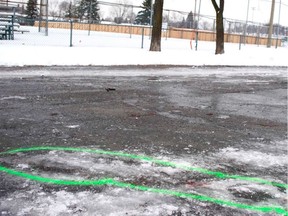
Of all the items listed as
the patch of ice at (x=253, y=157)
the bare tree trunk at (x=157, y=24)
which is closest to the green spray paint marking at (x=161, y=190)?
the patch of ice at (x=253, y=157)

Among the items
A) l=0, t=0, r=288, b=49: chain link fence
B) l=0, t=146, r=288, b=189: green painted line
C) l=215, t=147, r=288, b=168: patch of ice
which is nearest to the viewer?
l=0, t=146, r=288, b=189: green painted line

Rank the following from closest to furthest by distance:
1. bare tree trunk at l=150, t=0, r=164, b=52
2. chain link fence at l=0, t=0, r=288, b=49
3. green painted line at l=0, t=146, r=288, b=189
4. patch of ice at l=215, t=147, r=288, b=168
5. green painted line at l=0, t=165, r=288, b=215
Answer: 1. green painted line at l=0, t=165, r=288, b=215
2. green painted line at l=0, t=146, r=288, b=189
3. patch of ice at l=215, t=147, r=288, b=168
4. bare tree trunk at l=150, t=0, r=164, b=52
5. chain link fence at l=0, t=0, r=288, b=49

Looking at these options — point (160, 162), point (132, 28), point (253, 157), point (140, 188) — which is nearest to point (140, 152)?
point (160, 162)

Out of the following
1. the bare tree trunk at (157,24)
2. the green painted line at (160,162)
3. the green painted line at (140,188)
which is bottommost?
the green painted line at (140,188)

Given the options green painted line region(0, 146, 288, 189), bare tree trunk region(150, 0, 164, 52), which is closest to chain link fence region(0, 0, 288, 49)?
bare tree trunk region(150, 0, 164, 52)

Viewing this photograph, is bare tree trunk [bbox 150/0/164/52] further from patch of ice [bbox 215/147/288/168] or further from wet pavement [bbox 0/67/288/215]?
patch of ice [bbox 215/147/288/168]

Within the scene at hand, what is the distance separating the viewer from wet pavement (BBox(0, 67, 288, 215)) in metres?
3.14

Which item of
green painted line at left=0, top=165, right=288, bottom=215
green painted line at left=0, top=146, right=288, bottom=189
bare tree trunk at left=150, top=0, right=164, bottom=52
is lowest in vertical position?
green painted line at left=0, top=165, right=288, bottom=215

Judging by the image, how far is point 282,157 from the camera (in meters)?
4.54

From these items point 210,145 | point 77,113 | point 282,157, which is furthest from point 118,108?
point 282,157

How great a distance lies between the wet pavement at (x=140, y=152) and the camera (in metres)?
3.14

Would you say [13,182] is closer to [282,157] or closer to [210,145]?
[210,145]

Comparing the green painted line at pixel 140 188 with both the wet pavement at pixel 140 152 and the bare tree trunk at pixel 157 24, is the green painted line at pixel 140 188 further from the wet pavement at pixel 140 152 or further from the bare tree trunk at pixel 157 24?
the bare tree trunk at pixel 157 24

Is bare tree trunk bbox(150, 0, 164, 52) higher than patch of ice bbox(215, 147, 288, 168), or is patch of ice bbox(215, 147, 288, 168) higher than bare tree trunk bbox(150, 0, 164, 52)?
bare tree trunk bbox(150, 0, 164, 52)
